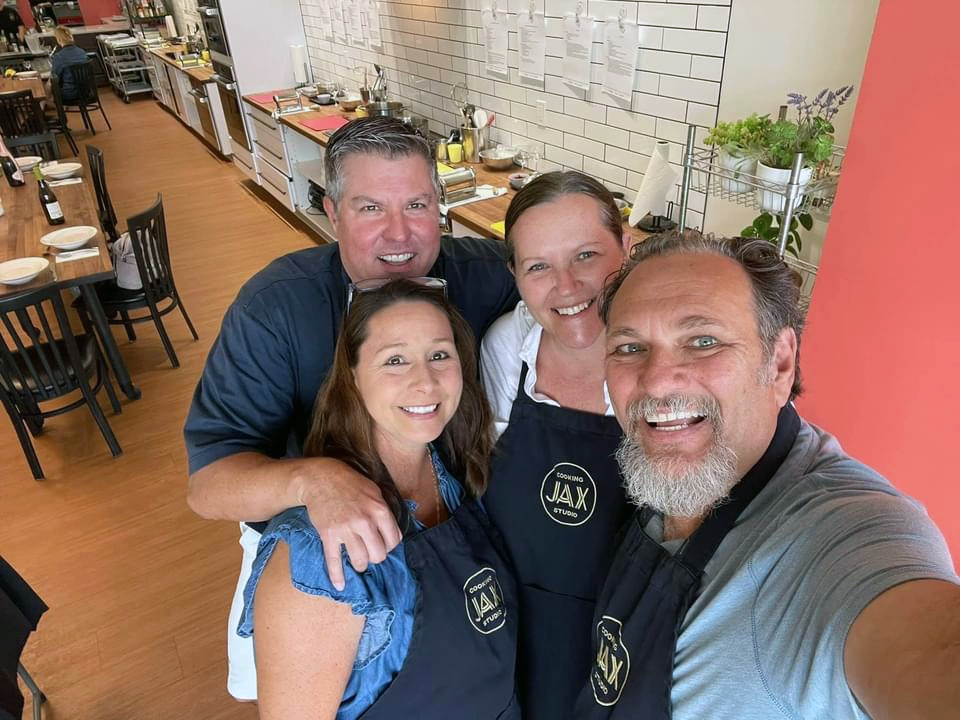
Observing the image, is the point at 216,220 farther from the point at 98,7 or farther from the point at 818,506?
the point at 98,7

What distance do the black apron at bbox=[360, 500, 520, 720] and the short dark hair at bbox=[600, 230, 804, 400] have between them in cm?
64

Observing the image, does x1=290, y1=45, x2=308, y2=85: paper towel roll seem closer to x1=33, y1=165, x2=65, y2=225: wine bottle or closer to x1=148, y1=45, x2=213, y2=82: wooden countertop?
x1=148, y1=45, x2=213, y2=82: wooden countertop

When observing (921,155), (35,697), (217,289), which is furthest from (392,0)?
(35,697)

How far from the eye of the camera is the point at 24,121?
693 cm

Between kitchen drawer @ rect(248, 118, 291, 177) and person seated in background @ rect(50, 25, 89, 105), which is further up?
person seated in background @ rect(50, 25, 89, 105)

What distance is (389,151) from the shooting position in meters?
1.55

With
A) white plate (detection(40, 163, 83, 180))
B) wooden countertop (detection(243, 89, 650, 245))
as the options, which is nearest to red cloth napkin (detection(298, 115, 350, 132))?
wooden countertop (detection(243, 89, 650, 245))

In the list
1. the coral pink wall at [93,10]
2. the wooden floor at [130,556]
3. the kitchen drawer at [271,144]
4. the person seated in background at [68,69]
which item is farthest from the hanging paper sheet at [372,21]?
the coral pink wall at [93,10]

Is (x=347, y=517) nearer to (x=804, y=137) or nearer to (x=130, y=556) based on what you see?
(x=804, y=137)

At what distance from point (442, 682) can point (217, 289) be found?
458 cm

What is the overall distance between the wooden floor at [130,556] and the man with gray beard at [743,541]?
5.93 ft

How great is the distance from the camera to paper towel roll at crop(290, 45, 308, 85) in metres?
6.26

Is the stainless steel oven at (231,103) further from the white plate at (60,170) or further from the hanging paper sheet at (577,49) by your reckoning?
the hanging paper sheet at (577,49)

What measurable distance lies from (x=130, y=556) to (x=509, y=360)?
7.49 ft
